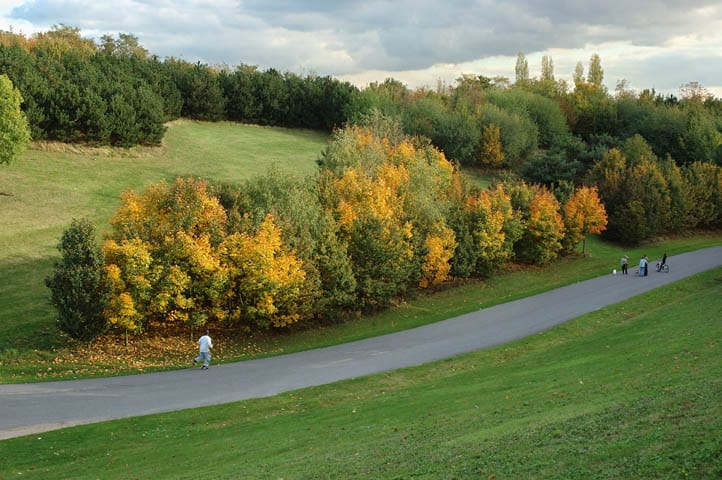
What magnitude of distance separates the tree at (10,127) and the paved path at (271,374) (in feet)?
104

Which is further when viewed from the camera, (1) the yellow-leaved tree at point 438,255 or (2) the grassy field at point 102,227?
(1) the yellow-leaved tree at point 438,255

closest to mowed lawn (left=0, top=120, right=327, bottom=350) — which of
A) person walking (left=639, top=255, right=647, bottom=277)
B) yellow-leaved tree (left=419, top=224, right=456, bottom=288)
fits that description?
yellow-leaved tree (left=419, top=224, right=456, bottom=288)

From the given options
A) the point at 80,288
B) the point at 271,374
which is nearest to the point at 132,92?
the point at 80,288

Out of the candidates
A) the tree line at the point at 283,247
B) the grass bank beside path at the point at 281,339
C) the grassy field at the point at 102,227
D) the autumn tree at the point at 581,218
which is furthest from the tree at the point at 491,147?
the tree line at the point at 283,247

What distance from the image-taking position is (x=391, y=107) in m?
95.4

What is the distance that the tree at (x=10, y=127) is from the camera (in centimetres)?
5278

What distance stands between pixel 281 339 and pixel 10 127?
30.5 meters

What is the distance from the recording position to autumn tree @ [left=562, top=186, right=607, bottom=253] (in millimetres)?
63594

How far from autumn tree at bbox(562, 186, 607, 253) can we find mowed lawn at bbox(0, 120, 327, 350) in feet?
91.2

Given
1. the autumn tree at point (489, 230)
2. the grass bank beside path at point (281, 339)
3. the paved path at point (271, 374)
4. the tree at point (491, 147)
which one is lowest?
the grass bank beside path at point (281, 339)

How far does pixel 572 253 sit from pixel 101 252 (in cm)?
4678

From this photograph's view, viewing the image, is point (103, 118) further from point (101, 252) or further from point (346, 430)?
point (346, 430)

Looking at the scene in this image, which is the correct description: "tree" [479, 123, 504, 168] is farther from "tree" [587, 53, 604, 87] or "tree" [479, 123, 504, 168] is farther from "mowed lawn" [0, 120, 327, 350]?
"tree" [587, 53, 604, 87]

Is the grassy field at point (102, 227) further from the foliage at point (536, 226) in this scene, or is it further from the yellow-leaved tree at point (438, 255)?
the foliage at point (536, 226)
